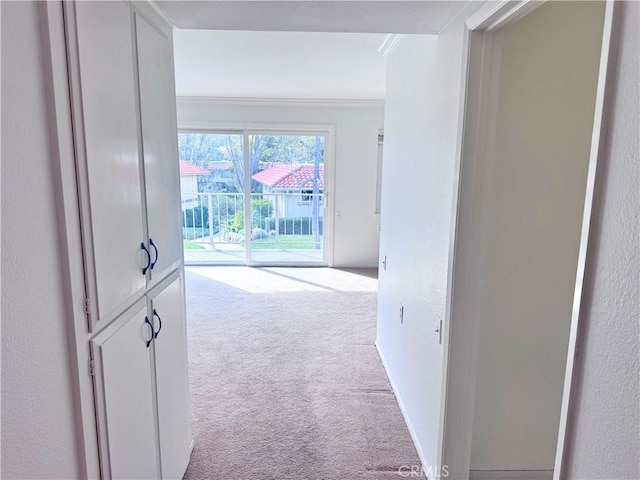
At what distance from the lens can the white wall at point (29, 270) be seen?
790 mm

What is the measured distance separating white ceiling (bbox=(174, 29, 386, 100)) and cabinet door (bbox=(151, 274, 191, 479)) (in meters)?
1.70

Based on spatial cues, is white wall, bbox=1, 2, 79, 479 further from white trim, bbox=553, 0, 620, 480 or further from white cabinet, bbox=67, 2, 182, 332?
white trim, bbox=553, 0, 620, 480

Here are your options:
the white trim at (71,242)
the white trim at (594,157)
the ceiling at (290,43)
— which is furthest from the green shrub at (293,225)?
the white trim at (594,157)

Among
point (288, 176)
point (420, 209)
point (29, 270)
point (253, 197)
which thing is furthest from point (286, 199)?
point (29, 270)

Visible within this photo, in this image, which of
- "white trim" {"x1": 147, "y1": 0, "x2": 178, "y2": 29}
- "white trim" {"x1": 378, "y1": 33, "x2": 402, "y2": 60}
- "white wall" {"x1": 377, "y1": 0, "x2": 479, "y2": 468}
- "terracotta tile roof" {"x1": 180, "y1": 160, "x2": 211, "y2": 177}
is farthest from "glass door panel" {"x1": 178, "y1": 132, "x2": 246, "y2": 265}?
"white trim" {"x1": 147, "y1": 0, "x2": 178, "y2": 29}

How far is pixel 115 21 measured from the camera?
1176 mm

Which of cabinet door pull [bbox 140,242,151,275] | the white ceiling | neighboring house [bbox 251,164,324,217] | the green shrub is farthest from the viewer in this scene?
the green shrub

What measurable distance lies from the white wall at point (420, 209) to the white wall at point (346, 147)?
2681 millimetres

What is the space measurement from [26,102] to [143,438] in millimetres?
1146

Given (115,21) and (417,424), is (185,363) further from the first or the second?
(115,21)

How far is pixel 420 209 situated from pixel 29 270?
1721 mm

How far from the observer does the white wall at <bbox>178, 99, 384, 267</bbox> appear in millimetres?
5453

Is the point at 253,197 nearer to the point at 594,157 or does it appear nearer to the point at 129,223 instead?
the point at 129,223

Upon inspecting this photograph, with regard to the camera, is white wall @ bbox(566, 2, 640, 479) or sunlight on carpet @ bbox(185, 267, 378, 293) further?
sunlight on carpet @ bbox(185, 267, 378, 293)
